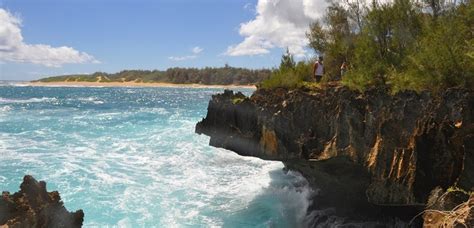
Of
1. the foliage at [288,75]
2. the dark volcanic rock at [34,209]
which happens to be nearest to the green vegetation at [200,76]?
the foliage at [288,75]

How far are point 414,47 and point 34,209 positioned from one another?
10872mm

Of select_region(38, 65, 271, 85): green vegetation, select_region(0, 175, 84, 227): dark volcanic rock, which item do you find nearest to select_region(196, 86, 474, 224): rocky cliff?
select_region(0, 175, 84, 227): dark volcanic rock

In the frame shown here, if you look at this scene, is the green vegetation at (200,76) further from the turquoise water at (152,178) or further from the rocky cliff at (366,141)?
the rocky cliff at (366,141)

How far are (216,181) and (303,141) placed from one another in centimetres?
648

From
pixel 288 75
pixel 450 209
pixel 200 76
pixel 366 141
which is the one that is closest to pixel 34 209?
pixel 450 209

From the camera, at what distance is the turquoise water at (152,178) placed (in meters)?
13.7

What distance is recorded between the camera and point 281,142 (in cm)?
1281

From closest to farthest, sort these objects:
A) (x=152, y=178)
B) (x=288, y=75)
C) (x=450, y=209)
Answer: (x=450, y=209) < (x=288, y=75) < (x=152, y=178)

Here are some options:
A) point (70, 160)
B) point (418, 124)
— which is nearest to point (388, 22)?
point (418, 124)

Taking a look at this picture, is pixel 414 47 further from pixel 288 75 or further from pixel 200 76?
pixel 200 76

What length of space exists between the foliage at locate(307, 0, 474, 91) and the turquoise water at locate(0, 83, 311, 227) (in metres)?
4.92

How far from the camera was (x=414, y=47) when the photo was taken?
12.9 m

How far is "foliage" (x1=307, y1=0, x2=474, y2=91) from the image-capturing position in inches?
398

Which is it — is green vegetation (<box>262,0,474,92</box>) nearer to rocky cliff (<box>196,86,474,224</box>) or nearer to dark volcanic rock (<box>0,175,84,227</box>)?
rocky cliff (<box>196,86,474,224</box>)
